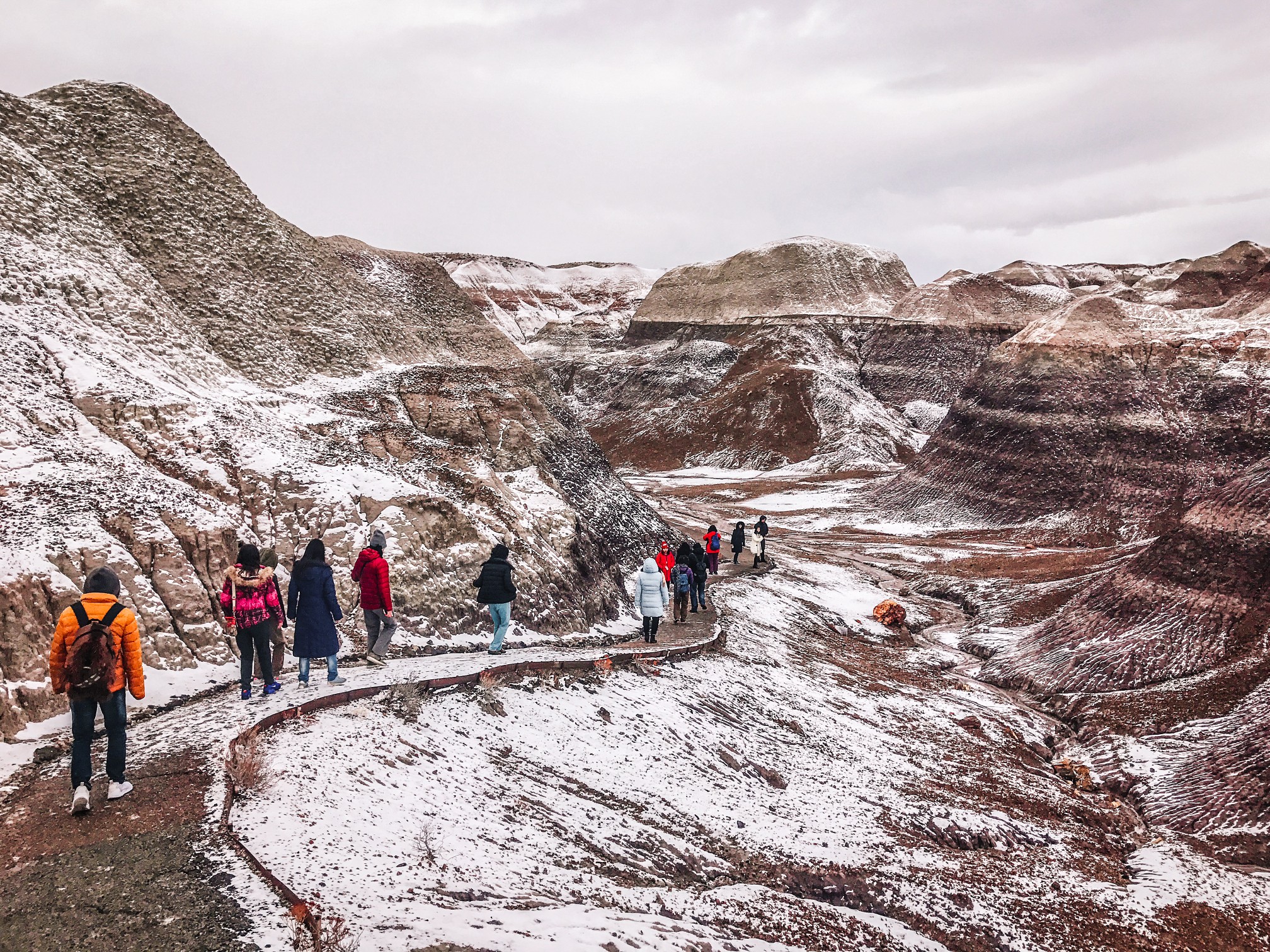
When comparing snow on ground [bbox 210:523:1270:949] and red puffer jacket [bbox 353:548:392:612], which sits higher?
red puffer jacket [bbox 353:548:392:612]

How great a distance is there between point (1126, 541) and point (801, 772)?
113 ft

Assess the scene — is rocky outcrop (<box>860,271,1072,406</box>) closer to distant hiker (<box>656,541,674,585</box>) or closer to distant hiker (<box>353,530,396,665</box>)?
distant hiker (<box>656,541,674,585</box>)

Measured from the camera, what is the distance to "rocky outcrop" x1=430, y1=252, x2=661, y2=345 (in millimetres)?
140875

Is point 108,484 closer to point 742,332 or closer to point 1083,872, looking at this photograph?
point 1083,872

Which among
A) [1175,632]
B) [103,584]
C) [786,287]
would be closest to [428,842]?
[103,584]

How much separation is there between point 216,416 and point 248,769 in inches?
417

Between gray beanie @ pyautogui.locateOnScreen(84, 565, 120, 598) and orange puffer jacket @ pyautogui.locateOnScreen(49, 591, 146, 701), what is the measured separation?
0.11ft

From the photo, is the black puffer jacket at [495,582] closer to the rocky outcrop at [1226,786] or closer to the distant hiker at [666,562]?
the distant hiker at [666,562]

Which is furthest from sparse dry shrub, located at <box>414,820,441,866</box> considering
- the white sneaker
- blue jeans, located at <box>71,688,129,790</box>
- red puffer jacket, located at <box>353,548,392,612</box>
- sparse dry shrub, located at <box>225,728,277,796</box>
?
red puffer jacket, located at <box>353,548,392,612</box>

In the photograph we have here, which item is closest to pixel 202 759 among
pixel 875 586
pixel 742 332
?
pixel 875 586

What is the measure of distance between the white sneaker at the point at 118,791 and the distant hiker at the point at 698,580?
1504cm

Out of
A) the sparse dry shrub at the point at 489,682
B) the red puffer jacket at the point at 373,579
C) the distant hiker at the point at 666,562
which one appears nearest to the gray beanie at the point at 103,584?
the red puffer jacket at the point at 373,579

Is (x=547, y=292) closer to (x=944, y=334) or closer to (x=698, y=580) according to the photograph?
(x=944, y=334)

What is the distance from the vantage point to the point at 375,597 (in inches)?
494
